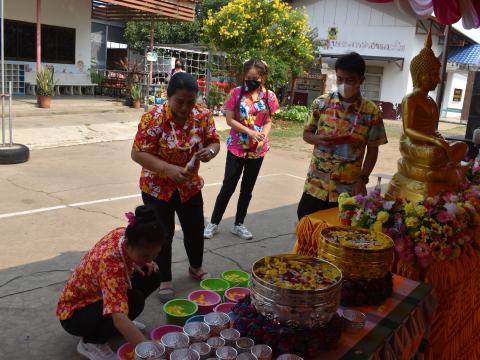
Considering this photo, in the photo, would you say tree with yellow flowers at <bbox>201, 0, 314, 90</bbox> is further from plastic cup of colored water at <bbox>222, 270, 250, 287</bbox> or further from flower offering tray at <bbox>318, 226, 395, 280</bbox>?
flower offering tray at <bbox>318, 226, 395, 280</bbox>

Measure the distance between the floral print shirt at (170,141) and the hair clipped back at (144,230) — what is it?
0.71m

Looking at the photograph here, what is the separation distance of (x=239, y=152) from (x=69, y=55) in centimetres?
1230

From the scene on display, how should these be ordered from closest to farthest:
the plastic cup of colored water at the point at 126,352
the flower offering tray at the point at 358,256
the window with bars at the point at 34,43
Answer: the plastic cup of colored water at the point at 126,352 → the flower offering tray at the point at 358,256 → the window with bars at the point at 34,43

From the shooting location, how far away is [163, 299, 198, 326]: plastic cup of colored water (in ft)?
7.27

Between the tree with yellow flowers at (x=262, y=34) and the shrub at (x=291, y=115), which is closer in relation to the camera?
the tree with yellow flowers at (x=262, y=34)

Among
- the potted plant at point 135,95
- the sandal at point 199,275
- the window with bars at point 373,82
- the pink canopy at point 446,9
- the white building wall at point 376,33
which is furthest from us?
the window with bars at point 373,82

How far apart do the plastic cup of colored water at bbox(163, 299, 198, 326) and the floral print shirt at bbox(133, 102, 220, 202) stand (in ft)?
2.42

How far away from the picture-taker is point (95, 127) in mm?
10258

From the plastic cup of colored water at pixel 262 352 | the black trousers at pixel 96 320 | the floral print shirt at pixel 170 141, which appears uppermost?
the floral print shirt at pixel 170 141

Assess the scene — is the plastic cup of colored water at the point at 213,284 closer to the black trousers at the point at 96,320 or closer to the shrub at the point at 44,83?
the black trousers at the point at 96,320

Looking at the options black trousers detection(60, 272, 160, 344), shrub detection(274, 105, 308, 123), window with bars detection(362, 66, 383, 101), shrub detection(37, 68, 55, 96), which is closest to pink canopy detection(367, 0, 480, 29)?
black trousers detection(60, 272, 160, 344)

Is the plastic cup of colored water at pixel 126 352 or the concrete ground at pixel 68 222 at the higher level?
the plastic cup of colored water at pixel 126 352

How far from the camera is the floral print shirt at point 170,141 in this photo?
2723 mm

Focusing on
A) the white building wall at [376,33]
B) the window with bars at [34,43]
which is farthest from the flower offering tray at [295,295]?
the white building wall at [376,33]
